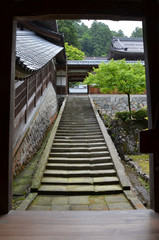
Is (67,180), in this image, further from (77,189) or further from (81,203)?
(81,203)

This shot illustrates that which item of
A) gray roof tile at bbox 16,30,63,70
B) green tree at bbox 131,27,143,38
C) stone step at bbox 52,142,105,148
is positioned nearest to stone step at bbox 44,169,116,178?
stone step at bbox 52,142,105,148

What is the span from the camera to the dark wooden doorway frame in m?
2.53

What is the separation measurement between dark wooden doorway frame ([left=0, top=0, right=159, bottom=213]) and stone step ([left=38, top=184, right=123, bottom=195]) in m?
2.02

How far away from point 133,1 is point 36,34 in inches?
423

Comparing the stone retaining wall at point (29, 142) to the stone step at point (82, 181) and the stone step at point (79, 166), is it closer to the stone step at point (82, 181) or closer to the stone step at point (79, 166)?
the stone step at point (79, 166)

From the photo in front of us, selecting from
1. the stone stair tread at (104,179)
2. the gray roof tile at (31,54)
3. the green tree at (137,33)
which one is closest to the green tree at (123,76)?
the gray roof tile at (31,54)

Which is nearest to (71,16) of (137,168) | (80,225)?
(80,225)

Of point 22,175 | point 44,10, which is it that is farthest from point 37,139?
point 44,10

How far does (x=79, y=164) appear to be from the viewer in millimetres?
5816

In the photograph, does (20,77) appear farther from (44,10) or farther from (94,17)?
(94,17)

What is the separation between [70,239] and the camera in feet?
6.25

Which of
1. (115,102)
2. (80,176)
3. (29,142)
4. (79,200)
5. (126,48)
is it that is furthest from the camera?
(126,48)

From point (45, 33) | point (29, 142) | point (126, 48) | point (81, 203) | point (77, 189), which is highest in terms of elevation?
point (126, 48)
